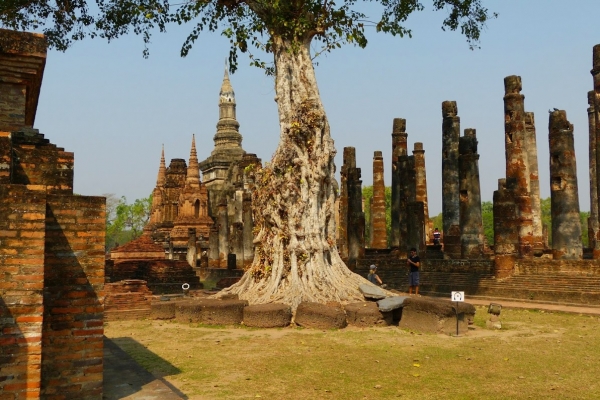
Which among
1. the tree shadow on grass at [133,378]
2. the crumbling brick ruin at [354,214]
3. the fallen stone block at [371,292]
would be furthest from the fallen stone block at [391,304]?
the crumbling brick ruin at [354,214]

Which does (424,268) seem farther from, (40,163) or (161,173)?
(161,173)

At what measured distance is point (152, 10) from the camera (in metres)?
12.5

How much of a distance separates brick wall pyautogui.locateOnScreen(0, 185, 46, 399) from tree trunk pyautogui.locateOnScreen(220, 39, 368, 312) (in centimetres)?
746

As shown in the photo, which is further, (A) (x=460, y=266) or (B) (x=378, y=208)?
(B) (x=378, y=208)

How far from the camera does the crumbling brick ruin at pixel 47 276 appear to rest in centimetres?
441

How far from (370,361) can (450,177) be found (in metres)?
20.7

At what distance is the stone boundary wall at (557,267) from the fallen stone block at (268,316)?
9115mm

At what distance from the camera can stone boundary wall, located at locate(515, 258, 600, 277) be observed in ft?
51.4

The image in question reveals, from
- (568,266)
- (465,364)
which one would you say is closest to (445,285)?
(568,266)

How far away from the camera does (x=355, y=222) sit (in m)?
25.2

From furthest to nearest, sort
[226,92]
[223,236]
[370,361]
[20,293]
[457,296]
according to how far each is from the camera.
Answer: [226,92] → [223,236] → [457,296] → [370,361] → [20,293]

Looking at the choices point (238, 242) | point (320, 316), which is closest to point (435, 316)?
point (320, 316)

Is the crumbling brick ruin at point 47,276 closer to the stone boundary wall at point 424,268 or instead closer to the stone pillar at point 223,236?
the stone boundary wall at point 424,268

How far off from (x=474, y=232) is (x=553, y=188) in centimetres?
446
